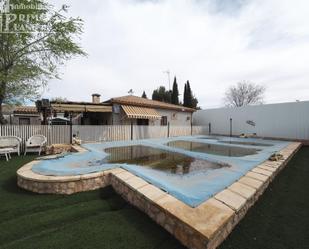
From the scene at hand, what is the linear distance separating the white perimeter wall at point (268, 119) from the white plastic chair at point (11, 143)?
2411cm

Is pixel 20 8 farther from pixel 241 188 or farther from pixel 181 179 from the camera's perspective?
pixel 241 188

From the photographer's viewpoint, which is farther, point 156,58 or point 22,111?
point 22,111

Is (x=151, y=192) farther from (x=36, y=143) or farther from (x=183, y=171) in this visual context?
(x=36, y=143)

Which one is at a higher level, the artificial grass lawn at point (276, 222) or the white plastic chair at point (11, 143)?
the white plastic chair at point (11, 143)

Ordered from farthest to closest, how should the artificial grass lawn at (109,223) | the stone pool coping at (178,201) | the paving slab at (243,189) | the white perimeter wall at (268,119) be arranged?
the white perimeter wall at (268,119), the paving slab at (243,189), the artificial grass lawn at (109,223), the stone pool coping at (178,201)

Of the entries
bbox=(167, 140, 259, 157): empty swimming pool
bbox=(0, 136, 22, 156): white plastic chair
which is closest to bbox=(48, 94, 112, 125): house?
bbox=(0, 136, 22, 156): white plastic chair

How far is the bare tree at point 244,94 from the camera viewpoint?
52.6m

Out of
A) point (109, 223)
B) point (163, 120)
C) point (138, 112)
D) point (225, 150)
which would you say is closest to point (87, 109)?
point (138, 112)

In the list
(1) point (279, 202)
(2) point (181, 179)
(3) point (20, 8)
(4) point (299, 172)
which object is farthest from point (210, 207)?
(3) point (20, 8)

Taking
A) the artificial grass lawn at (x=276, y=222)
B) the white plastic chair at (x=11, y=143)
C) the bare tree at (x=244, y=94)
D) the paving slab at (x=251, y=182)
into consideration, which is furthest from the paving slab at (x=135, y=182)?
the bare tree at (x=244, y=94)

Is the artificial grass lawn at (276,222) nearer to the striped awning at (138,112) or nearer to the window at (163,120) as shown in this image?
the striped awning at (138,112)

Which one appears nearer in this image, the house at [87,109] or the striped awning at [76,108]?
the striped awning at [76,108]

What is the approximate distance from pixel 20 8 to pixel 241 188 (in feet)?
55.2

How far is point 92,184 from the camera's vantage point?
5859mm
